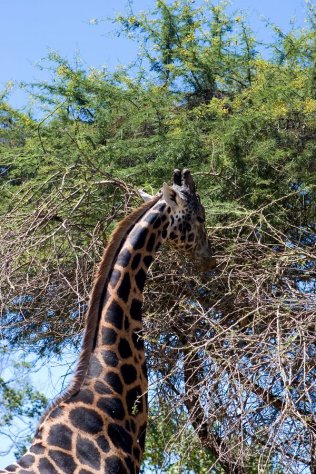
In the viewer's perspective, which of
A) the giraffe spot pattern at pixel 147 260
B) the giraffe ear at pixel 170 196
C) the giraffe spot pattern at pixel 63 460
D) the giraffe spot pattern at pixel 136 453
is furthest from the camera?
the giraffe ear at pixel 170 196

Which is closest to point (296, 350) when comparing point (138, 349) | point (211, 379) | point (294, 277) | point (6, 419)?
point (211, 379)

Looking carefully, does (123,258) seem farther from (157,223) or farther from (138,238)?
(157,223)

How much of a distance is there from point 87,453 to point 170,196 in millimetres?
2241

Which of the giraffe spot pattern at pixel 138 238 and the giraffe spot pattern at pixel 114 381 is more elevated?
the giraffe spot pattern at pixel 138 238

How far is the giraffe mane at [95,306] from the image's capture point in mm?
6060

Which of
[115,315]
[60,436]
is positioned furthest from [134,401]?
[60,436]

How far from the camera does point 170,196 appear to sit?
24.6 ft

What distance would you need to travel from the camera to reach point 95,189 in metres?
8.51

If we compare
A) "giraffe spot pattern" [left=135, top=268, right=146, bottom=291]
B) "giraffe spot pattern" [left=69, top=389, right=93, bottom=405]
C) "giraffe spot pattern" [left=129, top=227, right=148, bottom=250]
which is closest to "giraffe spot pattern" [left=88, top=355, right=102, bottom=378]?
"giraffe spot pattern" [left=69, top=389, right=93, bottom=405]

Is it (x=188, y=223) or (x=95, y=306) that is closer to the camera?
(x=95, y=306)

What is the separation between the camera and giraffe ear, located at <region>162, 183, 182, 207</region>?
7422 mm

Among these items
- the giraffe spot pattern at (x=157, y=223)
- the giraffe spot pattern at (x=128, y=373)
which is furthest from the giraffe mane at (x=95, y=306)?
the giraffe spot pattern at (x=128, y=373)

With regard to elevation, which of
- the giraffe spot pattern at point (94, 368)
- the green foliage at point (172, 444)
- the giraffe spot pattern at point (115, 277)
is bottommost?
the green foliage at point (172, 444)

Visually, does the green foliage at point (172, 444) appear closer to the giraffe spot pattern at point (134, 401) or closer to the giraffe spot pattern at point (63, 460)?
the giraffe spot pattern at point (134, 401)
